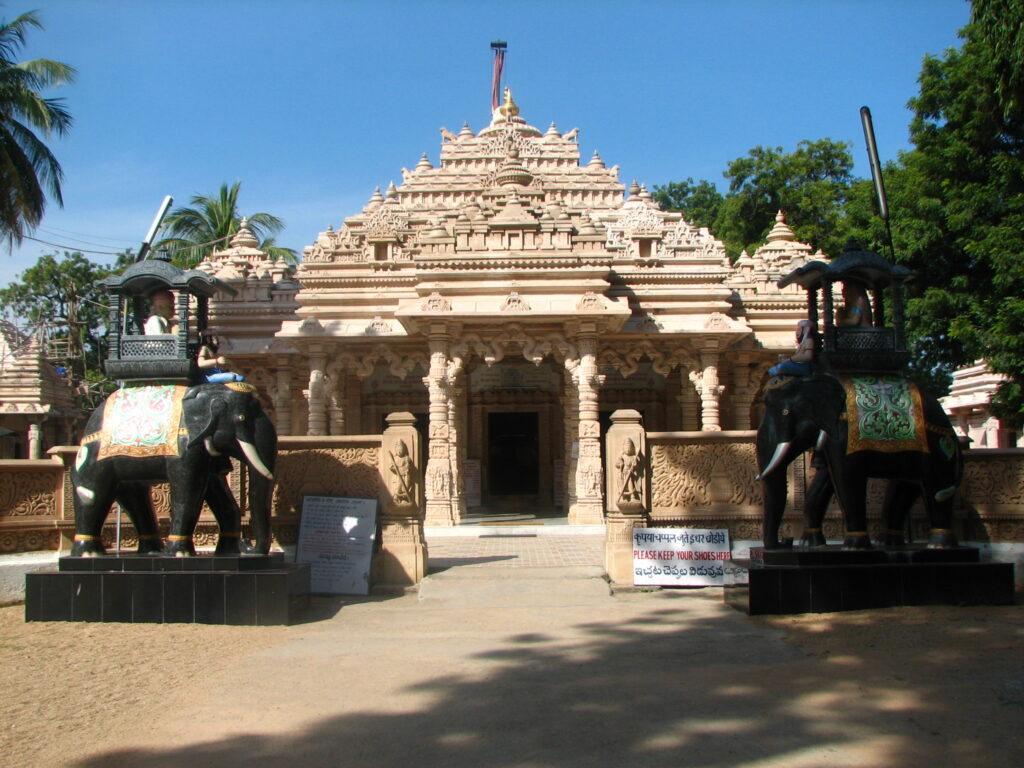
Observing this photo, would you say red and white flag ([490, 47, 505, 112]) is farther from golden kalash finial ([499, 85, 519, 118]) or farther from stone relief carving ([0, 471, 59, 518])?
stone relief carving ([0, 471, 59, 518])

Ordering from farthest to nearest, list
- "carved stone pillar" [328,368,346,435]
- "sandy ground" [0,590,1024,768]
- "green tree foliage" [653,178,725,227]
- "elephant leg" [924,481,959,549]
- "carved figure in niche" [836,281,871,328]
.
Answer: "green tree foliage" [653,178,725,227] < "carved stone pillar" [328,368,346,435] < "carved figure in niche" [836,281,871,328] < "elephant leg" [924,481,959,549] < "sandy ground" [0,590,1024,768]

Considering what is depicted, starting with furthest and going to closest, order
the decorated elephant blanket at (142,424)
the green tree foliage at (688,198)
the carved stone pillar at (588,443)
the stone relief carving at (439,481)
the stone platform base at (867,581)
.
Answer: the green tree foliage at (688,198)
the stone relief carving at (439,481)
the carved stone pillar at (588,443)
the decorated elephant blanket at (142,424)
the stone platform base at (867,581)

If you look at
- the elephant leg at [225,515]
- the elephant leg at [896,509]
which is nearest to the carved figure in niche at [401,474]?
the elephant leg at [225,515]

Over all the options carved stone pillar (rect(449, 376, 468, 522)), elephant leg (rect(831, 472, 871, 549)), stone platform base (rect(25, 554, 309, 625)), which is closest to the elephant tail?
elephant leg (rect(831, 472, 871, 549))

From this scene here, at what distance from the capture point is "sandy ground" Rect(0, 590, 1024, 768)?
4.18 m

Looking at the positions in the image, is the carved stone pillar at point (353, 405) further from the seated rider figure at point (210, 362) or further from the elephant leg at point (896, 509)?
the elephant leg at point (896, 509)

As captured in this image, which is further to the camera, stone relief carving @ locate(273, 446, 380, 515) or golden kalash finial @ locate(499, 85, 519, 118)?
golden kalash finial @ locate(499, 85, 519, 118)

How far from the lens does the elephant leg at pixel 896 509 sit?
777 cm

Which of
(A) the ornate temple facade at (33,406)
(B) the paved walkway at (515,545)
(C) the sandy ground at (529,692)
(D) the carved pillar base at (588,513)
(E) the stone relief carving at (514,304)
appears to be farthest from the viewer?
(A) the ornate temple facade at (33,406)

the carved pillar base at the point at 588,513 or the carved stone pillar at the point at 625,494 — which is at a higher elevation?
the carved stone pillar at the point at 625,494

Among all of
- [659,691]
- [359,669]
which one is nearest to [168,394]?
[359,669]

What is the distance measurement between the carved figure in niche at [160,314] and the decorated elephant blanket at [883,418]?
632cm

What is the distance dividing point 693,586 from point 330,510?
4.08 metres

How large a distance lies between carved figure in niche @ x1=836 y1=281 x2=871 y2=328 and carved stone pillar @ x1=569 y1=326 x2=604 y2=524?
350 inches
